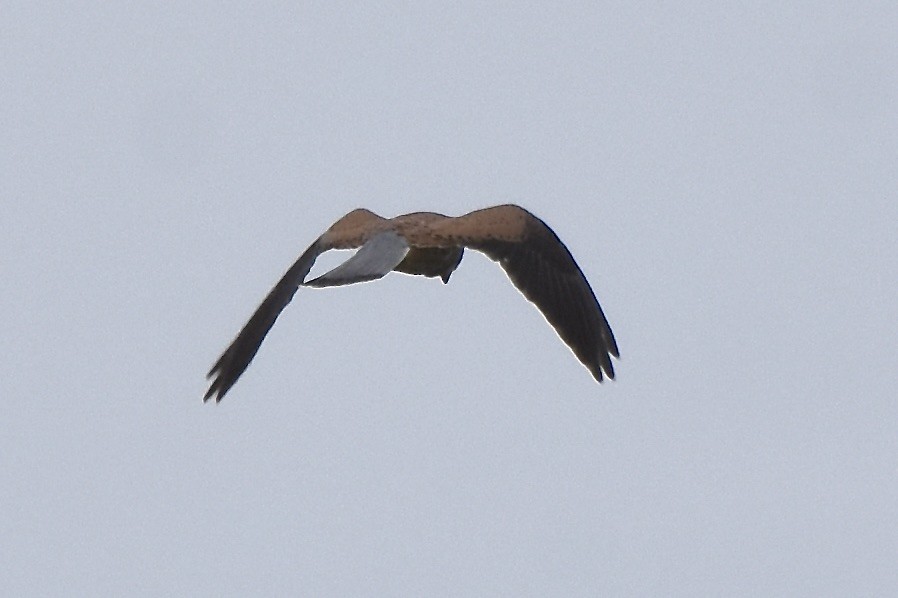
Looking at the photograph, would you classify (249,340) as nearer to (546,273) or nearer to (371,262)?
(371,262)

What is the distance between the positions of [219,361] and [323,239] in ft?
3.81

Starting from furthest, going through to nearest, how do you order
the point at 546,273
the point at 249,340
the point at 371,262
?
the point at 546,273
the point at 249,340
the point at 371,262

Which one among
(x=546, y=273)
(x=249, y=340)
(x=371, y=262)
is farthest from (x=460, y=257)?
(x=249, y=340)

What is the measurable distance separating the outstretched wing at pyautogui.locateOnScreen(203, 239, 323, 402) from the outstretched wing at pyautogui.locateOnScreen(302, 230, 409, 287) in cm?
57

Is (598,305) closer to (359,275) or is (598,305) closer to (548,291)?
(548,291)

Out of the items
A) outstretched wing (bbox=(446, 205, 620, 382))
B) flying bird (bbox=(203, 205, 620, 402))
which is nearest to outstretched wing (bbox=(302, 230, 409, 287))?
flying bird (bbox=(203, 205, 620, 402))

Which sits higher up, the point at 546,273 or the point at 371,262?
the point at 546,273

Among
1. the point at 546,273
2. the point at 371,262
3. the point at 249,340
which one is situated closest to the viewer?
the point at 371,262

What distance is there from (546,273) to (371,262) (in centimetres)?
Result: 173

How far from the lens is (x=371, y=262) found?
34.4 ft

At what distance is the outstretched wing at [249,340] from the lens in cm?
1095

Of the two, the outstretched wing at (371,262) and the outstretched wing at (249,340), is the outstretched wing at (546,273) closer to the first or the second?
the outstretched wing at (371,262)

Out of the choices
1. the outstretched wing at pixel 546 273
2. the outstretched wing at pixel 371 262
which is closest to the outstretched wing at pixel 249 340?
the outstretched wing at pixel 371 262

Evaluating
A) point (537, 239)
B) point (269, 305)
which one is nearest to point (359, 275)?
point (269, 305)
